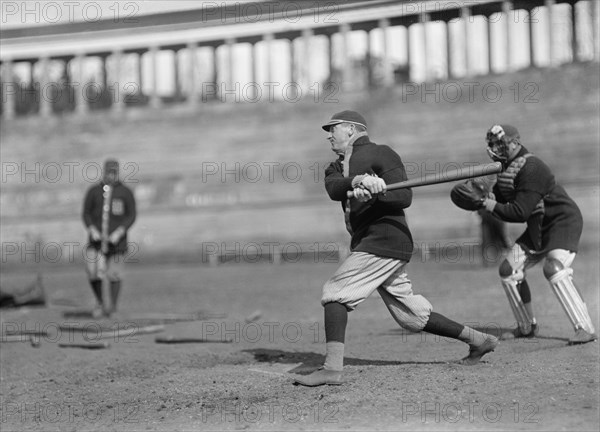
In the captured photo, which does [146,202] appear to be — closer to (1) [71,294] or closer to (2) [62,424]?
(1) [71,294]

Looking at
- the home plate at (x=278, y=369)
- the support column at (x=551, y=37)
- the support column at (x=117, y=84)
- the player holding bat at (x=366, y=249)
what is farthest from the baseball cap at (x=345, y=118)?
the support column at (x=117, y=84)

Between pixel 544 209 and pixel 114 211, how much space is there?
6.93 m

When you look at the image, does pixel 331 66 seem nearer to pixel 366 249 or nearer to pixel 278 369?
pixel 278 369

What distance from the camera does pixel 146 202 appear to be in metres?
34.8

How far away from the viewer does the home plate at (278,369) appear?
7625mm

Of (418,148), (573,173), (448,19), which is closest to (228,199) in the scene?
(418,148)

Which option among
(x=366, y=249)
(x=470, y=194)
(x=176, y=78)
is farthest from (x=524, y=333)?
(x=176, y=78)

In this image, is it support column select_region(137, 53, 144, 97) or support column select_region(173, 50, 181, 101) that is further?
support column select_region(173, 50, 181, 101)

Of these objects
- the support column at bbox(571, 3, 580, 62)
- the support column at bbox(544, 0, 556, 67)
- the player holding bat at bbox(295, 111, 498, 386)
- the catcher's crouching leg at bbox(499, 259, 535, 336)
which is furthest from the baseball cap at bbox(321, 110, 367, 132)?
the support column at bbox(544, 0, 556, 67)

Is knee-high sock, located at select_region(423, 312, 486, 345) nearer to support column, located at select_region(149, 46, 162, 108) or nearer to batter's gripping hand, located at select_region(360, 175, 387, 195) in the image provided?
batter's gripping hand, located at select_region(360, 175, 387, 195)

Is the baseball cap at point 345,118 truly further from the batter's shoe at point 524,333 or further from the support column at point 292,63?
the support column at point 292,63

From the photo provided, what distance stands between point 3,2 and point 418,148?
49.6 feet

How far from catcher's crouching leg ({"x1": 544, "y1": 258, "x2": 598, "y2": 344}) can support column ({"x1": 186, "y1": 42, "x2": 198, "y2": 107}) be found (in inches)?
1434

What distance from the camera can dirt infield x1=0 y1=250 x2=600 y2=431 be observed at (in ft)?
19.4
